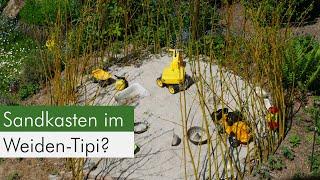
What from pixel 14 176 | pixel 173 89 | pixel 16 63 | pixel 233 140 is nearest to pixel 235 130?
pixel 233 140

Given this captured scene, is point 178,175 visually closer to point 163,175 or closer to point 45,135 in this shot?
point 163,175

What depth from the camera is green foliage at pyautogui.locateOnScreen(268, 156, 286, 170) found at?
508 cm

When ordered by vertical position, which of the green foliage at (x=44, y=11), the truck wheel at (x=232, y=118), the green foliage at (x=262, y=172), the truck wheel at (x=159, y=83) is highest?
the green foliage at (x=44, y=11)

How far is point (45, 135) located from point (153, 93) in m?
1.74

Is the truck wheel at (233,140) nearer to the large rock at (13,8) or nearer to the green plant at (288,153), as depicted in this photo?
the green plant at (288,153)

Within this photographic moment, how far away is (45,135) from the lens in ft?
16.1

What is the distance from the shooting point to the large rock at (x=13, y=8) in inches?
344

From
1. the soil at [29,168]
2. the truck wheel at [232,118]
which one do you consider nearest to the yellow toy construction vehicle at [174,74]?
the truck wheel at [232,118]

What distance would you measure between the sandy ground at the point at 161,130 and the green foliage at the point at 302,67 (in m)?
0.48

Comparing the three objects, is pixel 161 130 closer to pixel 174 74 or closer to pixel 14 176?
pixel 174 74

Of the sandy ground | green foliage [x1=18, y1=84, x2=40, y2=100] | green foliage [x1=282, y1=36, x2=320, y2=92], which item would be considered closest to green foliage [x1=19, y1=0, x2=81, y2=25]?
green foliage [x1=18, y1=84, x2=40, y2=100]

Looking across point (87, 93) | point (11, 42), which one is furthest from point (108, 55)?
point (11, 42)

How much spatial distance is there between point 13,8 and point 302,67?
5.06m

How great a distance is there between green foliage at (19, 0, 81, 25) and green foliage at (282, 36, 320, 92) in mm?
3299
